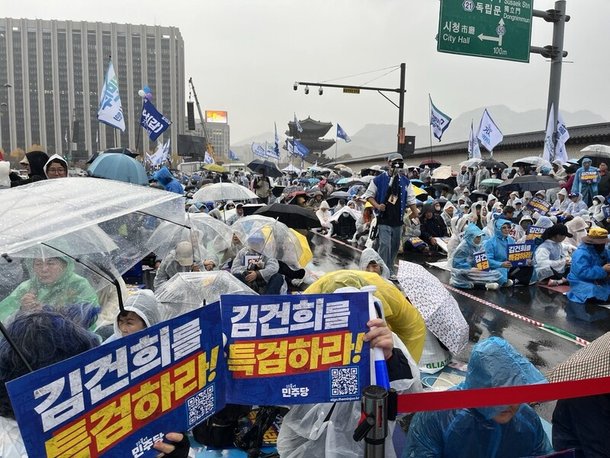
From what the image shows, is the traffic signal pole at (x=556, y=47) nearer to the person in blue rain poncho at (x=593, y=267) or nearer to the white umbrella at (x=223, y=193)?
the person in blue rain poncho at (x=593, y=267)

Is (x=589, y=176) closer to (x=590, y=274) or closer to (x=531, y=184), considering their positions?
(x=531, y=184)

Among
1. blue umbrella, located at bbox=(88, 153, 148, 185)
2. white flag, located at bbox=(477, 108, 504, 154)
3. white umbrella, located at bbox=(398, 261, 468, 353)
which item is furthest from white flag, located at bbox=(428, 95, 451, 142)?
white umbrella, located at bbox=(398, 261, 468, 353)

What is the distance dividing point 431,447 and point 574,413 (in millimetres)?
643

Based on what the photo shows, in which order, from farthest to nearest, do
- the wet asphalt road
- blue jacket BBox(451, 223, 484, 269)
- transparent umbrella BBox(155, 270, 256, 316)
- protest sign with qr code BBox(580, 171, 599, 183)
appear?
1. protest sign with qr code BBox(580, 171, 599, 183)
2. blue jacket BBox(451, 223, 484, 269)
3. the wet asphalt road
4. transparent umbrella BBox(155, 270, 256, 316)

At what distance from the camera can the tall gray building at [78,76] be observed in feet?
256

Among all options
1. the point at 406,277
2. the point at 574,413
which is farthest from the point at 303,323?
the point at 406,277

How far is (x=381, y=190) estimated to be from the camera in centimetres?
755

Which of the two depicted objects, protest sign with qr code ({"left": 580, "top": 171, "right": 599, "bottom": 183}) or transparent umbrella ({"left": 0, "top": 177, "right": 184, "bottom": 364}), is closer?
transparent umbrella ({"left": 0, "top": 177, "right": 184, "bottom": 364})

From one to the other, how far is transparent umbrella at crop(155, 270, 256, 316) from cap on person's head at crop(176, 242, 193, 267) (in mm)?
1811

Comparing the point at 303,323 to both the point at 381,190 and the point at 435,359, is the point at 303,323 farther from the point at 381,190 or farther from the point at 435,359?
the point at 381,190

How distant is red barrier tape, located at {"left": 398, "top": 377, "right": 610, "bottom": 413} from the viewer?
1.74 meters

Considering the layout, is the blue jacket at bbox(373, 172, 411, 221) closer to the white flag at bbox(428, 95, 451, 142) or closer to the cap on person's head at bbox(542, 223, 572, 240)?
the cap on person's head at bbox(542, 223, 572, 240)

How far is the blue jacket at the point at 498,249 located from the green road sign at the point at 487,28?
14.2ft

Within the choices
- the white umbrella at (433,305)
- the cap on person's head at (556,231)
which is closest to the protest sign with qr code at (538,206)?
the cap on person's head at (556,231)
